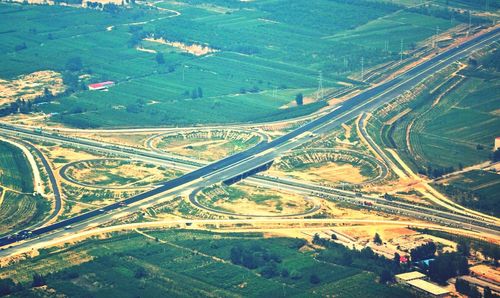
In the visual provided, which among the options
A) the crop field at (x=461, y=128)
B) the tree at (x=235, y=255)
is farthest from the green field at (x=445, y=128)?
the tree at (x=235, y=255)

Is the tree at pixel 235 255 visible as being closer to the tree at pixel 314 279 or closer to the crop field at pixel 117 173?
the tree at pixel 314 279

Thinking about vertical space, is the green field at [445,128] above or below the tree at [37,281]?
above

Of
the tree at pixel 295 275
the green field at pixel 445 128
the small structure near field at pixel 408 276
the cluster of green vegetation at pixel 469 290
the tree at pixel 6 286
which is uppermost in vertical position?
the green field at pixel 445 128

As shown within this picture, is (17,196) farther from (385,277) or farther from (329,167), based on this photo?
(385,277)

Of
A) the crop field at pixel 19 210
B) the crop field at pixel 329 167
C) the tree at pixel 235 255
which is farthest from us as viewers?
the crop field at pixel 329 167

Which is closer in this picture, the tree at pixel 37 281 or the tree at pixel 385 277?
the tree at pixel 37 281

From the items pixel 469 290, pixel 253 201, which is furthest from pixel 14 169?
pixel 469 290

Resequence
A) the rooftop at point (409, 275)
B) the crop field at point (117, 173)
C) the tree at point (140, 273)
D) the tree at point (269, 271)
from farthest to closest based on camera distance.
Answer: the crop field at point (117, 173) → the tree at point (269, 271) → the tree at point (140, 273) → the rooftop at point (409, 275)
